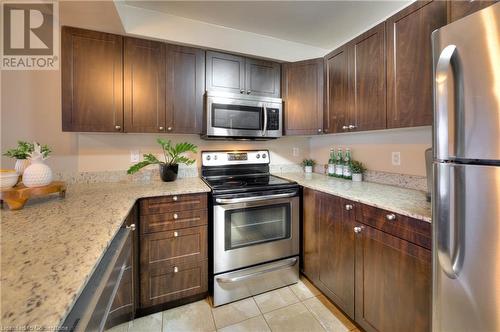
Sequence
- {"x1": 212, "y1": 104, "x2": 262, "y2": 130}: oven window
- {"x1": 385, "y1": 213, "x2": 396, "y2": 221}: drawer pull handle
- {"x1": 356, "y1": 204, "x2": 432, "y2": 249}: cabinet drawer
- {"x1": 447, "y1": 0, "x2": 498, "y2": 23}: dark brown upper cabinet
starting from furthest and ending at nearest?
{"x1": 212, "y1": 104, "x2": 262, "y2": 130}: oven window
{"x1": 385, "y1": 213, "x2": 396, "y2": 221}: drawer pull handle
{"x1": 356, "y1": 204, "x2": 432, "y2": 249}: cabinet drawer
{"x1": 447, "y1": 0, "x2": 498, "y2": 23}: dark brown upper cabinet

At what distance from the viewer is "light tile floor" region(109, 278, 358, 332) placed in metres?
1.52

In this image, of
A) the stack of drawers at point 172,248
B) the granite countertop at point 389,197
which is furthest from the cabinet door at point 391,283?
the stack of drawers at point 172,248

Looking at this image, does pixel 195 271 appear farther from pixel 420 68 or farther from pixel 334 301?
pixel 420 68

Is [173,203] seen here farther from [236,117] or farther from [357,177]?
[357,177]

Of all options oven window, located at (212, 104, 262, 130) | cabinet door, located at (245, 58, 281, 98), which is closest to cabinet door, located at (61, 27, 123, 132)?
oven window, located at (212, 104, 262, 130)

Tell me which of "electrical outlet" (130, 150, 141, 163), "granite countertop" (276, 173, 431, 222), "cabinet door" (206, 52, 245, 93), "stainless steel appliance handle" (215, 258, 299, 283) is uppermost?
"cabinet door" (206, 52, 245, 93)

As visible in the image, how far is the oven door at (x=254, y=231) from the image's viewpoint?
5.71 feet

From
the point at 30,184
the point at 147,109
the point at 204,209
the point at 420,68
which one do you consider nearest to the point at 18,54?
the point at 147,109

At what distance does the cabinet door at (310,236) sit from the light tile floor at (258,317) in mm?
205

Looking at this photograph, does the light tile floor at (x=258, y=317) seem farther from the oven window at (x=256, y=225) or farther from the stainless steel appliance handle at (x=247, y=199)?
the stainless steel appliance handle at (x=247, y=199)

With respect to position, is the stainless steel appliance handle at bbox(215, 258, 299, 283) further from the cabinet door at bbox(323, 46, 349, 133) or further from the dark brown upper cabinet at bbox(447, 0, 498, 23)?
the dark brown upper cabinet at bbox(447, 0, 498, 23)

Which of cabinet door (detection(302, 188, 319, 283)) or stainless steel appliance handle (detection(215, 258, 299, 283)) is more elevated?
cabinet door (detection(302, 188, 319, 283))

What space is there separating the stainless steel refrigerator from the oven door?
3.80 feet

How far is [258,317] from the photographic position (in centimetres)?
162
